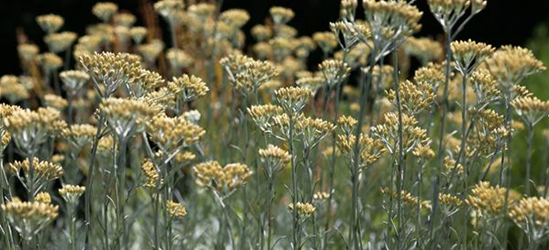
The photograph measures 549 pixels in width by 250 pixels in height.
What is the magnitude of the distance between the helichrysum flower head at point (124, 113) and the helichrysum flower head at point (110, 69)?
33 centimetres

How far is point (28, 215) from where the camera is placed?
188 centimetres

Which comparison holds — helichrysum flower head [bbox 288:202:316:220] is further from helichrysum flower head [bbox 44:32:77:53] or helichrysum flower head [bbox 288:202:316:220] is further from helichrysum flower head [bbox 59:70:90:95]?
helichrysum flower head [bbox 44:32:77:53]

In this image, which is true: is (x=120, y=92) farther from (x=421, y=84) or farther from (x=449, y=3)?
(x=449, y=3)

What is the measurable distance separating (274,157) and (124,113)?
0.55 meters

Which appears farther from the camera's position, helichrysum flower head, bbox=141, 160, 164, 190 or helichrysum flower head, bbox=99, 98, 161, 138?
helichrysum flower head, bbox=141, 160, 164, 190

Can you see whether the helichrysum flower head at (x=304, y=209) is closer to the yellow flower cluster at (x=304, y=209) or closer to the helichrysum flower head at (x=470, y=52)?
the yellow flower cluster at (x=304, y=209)

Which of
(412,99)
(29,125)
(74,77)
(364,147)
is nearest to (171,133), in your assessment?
(29,125)

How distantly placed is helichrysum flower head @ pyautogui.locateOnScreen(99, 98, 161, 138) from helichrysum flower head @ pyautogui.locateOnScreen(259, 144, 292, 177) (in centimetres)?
43

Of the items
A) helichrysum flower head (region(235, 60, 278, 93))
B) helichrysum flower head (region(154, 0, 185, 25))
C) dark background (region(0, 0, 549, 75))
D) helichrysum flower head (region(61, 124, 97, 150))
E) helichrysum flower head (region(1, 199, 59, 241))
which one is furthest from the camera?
dark background (region(0, 0, 549, 75))

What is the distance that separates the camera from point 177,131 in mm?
1982

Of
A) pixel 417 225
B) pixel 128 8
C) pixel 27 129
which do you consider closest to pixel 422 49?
pixel 417 225

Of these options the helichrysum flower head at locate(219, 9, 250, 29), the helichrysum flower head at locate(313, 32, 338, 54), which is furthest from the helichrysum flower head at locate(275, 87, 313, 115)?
the helichrysum flower head at locate(219, 9, 250, 29)

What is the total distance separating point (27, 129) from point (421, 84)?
1.35 m

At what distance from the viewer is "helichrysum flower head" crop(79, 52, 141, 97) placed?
231 centimetres
